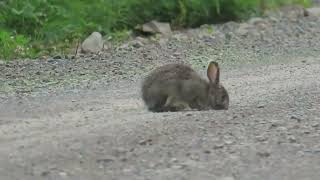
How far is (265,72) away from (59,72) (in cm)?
309

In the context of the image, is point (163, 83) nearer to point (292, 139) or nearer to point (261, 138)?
point (261, 138)

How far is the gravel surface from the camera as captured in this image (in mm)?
6230

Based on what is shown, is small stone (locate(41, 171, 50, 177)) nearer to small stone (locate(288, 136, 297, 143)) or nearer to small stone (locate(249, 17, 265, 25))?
small stone (locate(288, 136, 297, 143))

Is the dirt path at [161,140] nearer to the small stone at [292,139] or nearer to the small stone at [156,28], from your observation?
the small stone at [292,139]

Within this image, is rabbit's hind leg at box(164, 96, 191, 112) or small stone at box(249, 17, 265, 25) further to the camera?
small stone at box(249, 17, 265, 25)

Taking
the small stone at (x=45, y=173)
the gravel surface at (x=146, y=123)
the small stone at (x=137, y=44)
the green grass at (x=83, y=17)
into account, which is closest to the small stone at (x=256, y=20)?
the green grass at (x=83, y=17)

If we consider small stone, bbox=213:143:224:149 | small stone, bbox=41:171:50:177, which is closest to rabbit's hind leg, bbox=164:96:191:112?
small stone, bbox=213:143:224:149

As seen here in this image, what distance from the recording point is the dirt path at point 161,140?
6.15 m

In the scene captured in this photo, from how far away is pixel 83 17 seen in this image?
17.4 meters

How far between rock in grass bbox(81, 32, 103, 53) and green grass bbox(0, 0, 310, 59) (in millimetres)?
348

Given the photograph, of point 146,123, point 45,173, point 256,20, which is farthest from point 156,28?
point 45,173

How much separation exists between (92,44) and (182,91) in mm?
6609

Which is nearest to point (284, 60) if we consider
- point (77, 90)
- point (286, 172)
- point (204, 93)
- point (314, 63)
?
point (314, 63)

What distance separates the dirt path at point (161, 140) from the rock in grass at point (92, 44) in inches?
209
